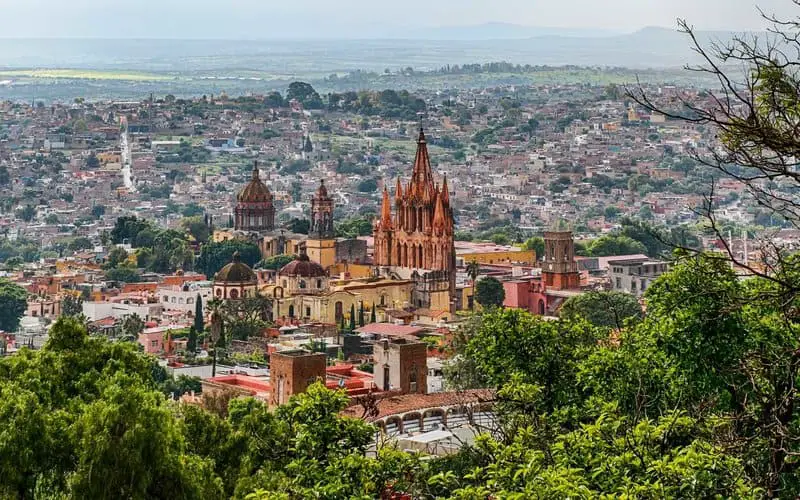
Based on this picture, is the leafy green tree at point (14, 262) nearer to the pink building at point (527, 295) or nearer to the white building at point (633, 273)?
the white building at point (633, 273)

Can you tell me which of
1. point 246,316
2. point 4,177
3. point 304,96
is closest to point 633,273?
point 246,316

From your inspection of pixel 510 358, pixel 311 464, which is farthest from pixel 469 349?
pixel 311 464

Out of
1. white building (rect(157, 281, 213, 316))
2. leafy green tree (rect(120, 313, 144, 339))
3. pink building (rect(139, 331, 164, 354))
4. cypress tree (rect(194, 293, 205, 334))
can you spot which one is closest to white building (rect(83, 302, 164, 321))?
white building (rect(157, 281, 213, 316))

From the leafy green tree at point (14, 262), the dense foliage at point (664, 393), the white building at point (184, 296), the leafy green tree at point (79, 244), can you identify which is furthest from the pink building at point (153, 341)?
the leafy green tree at point (79, 244)

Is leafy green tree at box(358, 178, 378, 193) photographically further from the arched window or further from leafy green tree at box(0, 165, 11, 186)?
the arched window

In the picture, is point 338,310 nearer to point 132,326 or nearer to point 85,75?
point 132,326

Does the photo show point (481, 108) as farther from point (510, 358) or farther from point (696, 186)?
point (510, 358)
